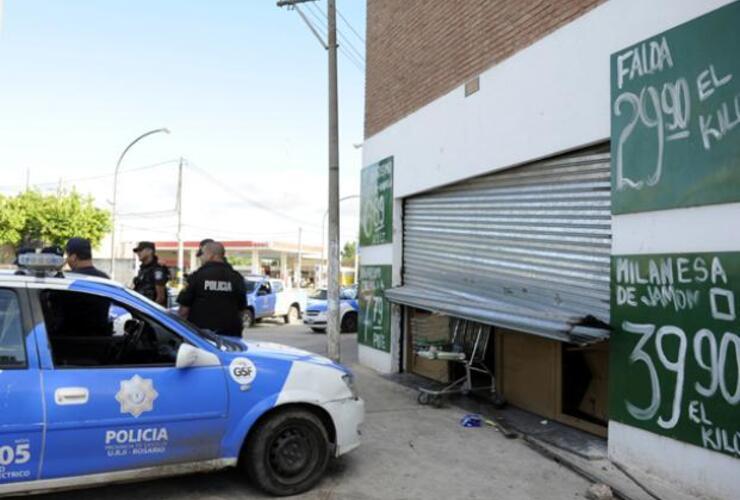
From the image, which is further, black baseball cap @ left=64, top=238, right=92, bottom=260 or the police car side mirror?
black baseball cap @ left=64, top=238, right=92, bottom=260

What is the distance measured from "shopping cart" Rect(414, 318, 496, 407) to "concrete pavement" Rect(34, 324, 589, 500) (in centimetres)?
75

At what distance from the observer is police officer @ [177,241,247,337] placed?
5941 mm

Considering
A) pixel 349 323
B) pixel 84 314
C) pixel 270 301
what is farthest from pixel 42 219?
pixel 84 314

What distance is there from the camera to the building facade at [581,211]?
4.43 metres

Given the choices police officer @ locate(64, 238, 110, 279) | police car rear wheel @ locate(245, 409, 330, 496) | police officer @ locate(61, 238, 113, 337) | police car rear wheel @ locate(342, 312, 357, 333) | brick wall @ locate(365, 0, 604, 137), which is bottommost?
police car rear wheel @ locate(342, 312, 357, 333)

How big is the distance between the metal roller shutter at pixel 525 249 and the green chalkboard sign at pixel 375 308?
0.96 m

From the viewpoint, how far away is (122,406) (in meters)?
3.91

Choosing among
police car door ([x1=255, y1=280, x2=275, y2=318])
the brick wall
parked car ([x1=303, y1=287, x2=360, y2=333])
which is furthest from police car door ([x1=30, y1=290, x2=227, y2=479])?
police car door ([x1=255, y1=280, x2=275, y2=318])

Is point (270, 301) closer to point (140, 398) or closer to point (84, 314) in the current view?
point (84, 314)

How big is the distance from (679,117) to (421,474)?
11.7 ft

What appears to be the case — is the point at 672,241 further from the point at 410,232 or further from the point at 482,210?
the point at 410,232

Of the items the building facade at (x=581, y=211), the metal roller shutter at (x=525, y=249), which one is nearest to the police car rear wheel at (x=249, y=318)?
the building facade at (x=581, y=211)

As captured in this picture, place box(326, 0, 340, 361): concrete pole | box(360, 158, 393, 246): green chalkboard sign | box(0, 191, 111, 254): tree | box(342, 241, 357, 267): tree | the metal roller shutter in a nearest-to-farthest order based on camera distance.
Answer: the metal roller shutter, box(326, 0, 340, 361): concrete pole, box(360, 158, 393, 246): green chalkboard sign, box(0, 191, 111, 254): tree, box(342, 241, 357, 267): tree

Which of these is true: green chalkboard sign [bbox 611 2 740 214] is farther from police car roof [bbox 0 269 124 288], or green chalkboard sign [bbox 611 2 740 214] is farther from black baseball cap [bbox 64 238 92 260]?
black baseball cap [bbox 64 238 92 260]
